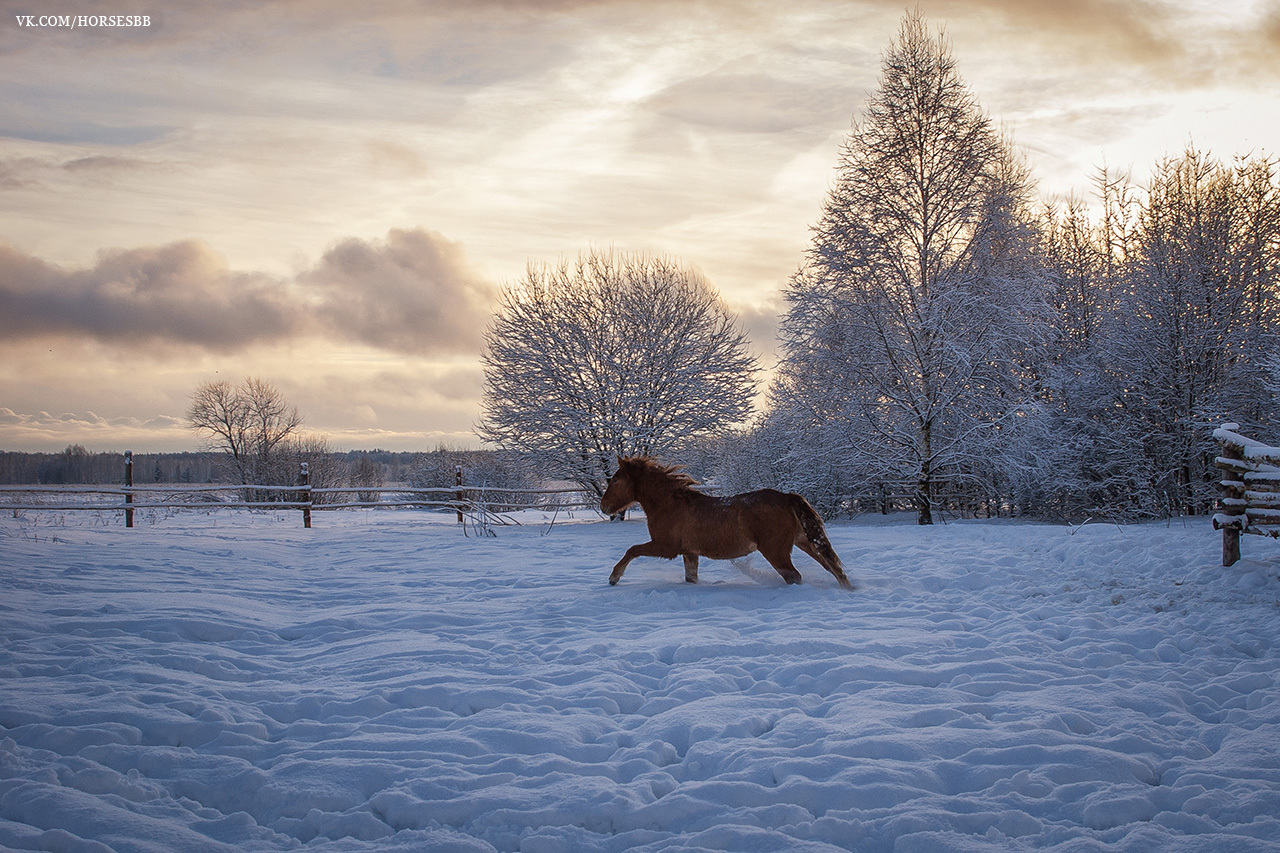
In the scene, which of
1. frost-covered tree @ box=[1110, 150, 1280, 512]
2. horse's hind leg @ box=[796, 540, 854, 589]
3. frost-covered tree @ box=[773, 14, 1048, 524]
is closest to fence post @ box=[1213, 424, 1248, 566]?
horse's hind leg @ box=[796, 540, 854, 589]

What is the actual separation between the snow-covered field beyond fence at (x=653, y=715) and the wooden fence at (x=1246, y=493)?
306mm

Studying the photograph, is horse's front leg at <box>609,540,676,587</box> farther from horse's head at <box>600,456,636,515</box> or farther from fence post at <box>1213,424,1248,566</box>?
fence post at <box>1213,424,1248,566</box>

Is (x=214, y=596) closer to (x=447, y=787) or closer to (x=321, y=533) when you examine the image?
(x=447, y=787)

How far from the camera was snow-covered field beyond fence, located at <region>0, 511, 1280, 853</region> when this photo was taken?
2568 mm

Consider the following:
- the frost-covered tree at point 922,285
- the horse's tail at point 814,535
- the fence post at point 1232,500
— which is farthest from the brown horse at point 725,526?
the frost-covered tree at point 922,285

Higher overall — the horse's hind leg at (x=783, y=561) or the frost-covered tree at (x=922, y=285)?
the frost-covered tree at (x=922, y=285)

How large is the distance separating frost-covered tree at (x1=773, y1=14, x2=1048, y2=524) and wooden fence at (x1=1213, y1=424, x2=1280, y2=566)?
7.77 m

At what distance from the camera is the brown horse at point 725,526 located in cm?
664

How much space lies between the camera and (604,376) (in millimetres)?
19812

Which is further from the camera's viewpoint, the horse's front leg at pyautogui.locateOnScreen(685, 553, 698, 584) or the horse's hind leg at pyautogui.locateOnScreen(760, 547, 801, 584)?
the horse's front leg at pyautogui.locateOnScreen(685, 553, 698, 584)

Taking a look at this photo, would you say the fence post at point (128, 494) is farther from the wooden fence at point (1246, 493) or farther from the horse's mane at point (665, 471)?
the wooden fence at point (1246, 493)

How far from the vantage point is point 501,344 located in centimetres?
2067

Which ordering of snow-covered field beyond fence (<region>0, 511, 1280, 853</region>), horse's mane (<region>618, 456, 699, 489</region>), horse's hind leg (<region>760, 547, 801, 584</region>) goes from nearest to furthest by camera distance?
snow-covered field beyond fence (<region>0, 511, 1280, 853</region>) → horse's hind leg (<region>760, 547, 801, 584</region>) → horse's mane (<region>618, 456, 699, 489</region>)

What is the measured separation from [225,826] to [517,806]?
109 centimetres
